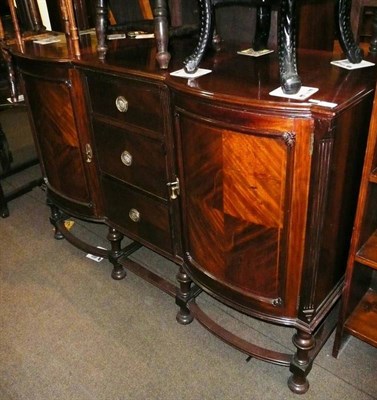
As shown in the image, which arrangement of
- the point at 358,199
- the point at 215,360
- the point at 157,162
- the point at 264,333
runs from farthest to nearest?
1. the point at 264,333
2. the point at 215,360
3. the point at 157,162
4. the point at 358,199

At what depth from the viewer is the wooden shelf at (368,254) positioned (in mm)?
1296

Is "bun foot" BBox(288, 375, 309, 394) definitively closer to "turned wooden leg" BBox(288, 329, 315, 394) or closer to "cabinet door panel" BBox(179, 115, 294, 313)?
"turned wooden leg" BBox(288, 329, 315, 394)

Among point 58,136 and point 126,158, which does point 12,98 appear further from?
point 126,158

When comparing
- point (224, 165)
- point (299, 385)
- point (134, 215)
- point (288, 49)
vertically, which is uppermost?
point (288, 49)

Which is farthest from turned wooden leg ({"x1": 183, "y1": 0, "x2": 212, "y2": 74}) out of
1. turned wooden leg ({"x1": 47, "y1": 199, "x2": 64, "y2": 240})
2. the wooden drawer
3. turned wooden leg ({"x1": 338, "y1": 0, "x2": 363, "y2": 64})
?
turned wooden leg ({"x1": 47, "y1": 199, "x2": 64, "y2": 240})

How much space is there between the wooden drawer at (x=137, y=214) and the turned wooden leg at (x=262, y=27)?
646 millimetres

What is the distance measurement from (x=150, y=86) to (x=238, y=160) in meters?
0.39

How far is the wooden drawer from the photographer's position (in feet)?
5.25

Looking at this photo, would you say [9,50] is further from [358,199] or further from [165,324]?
[358,199]

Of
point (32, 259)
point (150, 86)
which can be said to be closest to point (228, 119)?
point (150, 86)

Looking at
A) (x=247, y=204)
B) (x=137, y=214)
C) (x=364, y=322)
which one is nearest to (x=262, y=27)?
(x=247, y=204)

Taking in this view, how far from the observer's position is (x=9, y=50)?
180 cm

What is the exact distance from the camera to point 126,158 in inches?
62.2

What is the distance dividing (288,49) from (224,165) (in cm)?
34
